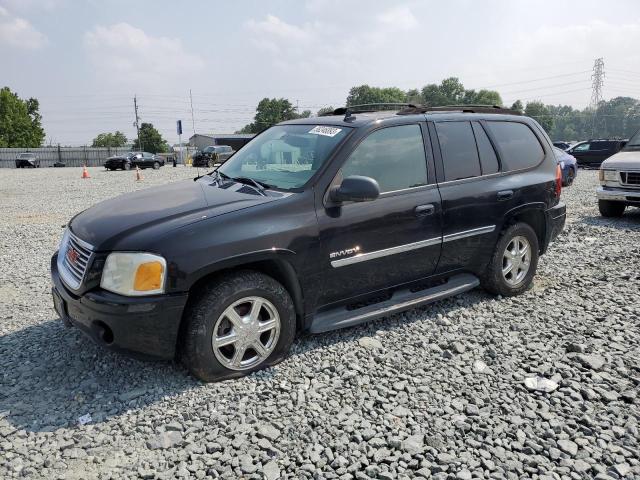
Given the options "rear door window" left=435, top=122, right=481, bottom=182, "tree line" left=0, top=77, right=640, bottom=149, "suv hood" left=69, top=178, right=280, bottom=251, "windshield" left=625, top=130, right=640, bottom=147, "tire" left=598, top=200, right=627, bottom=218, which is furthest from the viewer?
"tree line" left=0, top=77, right=640, bottom=149

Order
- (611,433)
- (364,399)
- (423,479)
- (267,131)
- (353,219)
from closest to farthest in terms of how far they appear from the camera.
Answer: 1. (423,479)
2. (611,433)
3. (364,399)
4. (353,219)
5. (267,131)

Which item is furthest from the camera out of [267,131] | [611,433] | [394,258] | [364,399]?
[267,131]

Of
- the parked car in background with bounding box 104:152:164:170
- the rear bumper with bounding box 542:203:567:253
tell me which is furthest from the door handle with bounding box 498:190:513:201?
the parked car in background with bounding box 104:152:164:170

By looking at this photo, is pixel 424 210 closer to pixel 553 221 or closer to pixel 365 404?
pixel 365 404

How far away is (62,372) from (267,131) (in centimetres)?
275

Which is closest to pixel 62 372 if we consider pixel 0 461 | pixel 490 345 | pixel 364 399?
pixel 0 461

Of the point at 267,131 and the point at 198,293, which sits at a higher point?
the point at 267,131

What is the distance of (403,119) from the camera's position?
424cm

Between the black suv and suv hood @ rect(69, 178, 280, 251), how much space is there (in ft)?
0.05

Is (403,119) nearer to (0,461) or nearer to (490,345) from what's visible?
(490,345)

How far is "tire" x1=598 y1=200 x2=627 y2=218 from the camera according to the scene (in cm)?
951

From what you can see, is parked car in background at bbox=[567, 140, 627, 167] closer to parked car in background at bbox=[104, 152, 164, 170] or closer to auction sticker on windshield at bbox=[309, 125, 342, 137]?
auction sticker on windshield at bbox=[309, 125, 342, 137]

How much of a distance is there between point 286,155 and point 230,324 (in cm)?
154

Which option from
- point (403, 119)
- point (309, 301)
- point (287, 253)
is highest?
point (403, 119)
